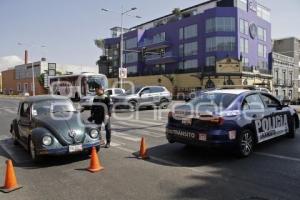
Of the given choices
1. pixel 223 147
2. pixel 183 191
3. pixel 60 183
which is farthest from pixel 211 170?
pixel 60 183

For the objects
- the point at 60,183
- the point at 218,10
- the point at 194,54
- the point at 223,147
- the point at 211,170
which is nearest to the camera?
the point at 60,183

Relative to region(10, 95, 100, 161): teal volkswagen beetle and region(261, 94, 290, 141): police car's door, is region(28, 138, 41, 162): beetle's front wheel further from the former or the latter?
region(261, 94, 290, 141): police car's door

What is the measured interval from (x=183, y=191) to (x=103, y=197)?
4.24 feet

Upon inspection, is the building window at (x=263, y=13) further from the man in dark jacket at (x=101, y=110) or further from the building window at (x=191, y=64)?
the man in dark jacket at (x=101, y=110)

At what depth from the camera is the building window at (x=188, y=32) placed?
58447 millimetres

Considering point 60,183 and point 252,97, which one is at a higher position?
point 252,97

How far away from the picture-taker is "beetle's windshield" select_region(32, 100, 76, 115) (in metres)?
8.59

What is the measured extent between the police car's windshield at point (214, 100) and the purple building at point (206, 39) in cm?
3850

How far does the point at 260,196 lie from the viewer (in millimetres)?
5113

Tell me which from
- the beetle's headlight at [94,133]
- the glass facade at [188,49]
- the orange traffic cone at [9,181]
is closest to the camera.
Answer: the orange traffic cone at [9,181]

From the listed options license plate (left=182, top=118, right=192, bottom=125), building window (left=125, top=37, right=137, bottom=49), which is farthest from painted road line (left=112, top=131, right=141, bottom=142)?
building window (left=125, top=37, right=137, bottom=49)

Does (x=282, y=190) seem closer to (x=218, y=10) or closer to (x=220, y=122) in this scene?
(x=220, y=122)

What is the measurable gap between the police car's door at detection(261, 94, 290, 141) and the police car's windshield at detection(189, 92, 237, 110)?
1194mm

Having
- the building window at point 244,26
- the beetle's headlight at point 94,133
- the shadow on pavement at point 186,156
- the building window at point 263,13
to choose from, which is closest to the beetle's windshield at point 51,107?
the beetle's headlight at point 94,133
